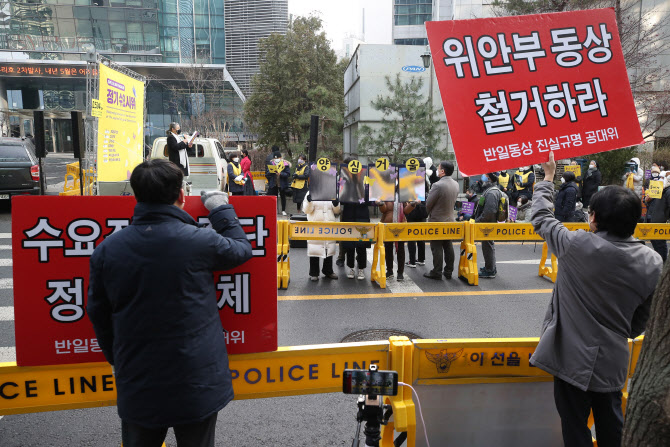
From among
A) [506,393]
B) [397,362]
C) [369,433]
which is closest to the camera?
[369,433]

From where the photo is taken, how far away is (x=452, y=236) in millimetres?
7914

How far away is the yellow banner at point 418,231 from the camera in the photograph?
7.79 m

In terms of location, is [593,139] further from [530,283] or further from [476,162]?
[530,283]

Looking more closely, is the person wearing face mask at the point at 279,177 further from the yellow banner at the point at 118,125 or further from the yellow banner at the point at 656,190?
the yellow banner at the point at 656,190

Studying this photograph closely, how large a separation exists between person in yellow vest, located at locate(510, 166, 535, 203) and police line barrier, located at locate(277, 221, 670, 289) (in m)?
6.23

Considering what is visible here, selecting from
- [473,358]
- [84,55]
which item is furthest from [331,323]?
[84,55]

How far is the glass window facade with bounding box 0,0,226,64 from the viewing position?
42219 millimetres

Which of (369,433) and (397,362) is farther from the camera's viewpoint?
(397,362)

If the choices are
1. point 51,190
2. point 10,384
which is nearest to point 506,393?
point 10,384

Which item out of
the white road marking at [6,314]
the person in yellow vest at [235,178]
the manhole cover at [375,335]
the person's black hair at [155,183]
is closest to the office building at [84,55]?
the person in yellow vest at [235,178]

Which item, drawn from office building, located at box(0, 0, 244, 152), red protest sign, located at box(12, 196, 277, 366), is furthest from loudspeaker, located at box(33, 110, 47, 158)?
office building, located at box(0, 0, 244, 152)

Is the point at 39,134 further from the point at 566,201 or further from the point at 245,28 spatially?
the point at 245,28

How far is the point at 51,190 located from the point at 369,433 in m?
20.6

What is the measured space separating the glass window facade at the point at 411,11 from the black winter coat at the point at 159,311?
94.6m
